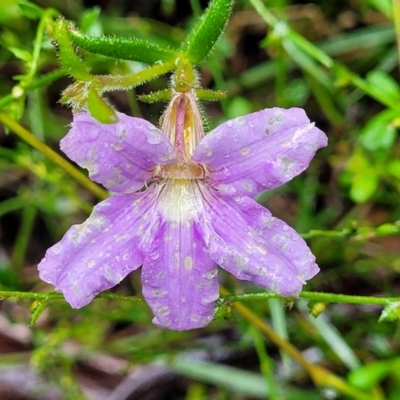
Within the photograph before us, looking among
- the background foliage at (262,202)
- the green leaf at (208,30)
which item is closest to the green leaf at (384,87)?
the background foliage at (262,202)

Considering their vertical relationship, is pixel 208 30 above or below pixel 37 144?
above

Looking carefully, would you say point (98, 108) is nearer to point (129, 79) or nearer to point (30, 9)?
point (129, 79)

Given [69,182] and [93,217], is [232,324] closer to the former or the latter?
[69,182]

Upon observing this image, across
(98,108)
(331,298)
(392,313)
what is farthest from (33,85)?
(392,313)

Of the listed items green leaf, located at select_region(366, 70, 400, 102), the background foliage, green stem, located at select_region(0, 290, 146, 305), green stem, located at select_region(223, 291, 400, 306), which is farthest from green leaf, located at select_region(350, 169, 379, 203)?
green stem, located at select_region(0, 290, 146, 305)

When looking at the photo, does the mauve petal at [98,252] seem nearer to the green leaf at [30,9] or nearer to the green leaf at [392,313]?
the green leaf at [392,313]
